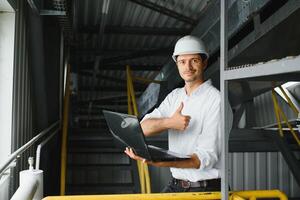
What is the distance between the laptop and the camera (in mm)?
1675

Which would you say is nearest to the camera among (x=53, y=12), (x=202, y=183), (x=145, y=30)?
(x=202, y=183)

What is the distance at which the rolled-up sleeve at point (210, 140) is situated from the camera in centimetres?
194

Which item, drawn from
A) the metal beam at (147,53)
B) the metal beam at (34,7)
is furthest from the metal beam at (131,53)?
the metal beam at (34,7)

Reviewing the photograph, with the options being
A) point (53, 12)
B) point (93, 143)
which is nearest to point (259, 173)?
point (93, 143)

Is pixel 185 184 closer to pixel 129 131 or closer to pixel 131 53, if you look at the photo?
pixel 129 131

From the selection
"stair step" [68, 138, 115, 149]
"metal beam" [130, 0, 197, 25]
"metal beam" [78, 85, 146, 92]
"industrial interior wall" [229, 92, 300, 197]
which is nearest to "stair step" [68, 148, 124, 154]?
"stair step" [68, 138, 115, 149]

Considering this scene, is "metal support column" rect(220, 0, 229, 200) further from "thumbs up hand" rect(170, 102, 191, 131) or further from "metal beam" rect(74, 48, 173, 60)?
"metal beam" rect(74, 48, 173, 60)

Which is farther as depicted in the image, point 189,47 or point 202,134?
point 189,47

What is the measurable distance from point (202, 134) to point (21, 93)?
6.15ft

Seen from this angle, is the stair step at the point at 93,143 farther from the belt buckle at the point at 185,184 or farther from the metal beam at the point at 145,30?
the belt buckle at the point at 185,184

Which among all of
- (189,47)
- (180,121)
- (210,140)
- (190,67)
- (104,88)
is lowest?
(210,140)

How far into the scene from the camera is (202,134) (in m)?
2.05

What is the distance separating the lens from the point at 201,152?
1947 mm

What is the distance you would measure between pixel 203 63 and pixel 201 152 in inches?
26.2
